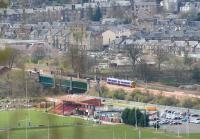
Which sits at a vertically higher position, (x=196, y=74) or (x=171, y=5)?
(x=171, y=5)

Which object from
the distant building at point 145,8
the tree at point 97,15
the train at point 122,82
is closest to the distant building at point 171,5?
the distant building at point 145,8

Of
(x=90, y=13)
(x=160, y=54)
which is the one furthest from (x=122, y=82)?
(x=90, y=13)

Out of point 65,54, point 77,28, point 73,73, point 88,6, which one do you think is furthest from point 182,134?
point 88,6

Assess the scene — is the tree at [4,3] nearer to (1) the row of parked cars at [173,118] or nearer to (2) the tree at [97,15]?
(1) the row of parked cars at [173,118]

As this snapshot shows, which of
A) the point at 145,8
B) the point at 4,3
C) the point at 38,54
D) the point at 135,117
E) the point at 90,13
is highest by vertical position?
the point at 4,3

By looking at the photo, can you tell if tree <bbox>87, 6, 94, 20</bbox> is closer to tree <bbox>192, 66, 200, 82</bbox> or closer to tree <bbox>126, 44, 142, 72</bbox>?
tree <bbox>126, 44, 142, 72</bbox>

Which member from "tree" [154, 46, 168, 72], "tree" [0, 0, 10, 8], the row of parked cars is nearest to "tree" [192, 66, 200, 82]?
"tree" [154, 46, 168, 72]

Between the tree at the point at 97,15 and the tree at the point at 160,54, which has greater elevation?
the tree at the point at 97,15

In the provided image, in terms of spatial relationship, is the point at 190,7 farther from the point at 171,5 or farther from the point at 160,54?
Answer: the point at 160,54

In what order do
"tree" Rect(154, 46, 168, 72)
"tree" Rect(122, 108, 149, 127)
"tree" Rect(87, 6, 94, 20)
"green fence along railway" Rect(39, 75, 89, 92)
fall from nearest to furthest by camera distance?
"tree" Rect(122, 108, 149, 127)
"green fence along railway" Rect(39, 75, 89, 92)
"tree" Rect(154, 46, 168, 72)
"tree" Rect(87, 6, 94, 20)
